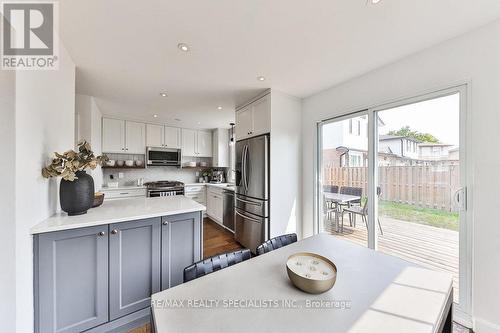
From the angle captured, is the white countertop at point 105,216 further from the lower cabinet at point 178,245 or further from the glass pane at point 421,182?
the glass pane at point 421,182

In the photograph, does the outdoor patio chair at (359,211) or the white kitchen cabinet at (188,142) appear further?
the white kitchen cabinet at (188,142)

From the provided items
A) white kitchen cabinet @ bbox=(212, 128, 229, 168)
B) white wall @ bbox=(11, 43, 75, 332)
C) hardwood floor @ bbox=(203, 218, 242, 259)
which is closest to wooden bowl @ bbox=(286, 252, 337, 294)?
white wall @ bbox=(11, 43, 75, 332)

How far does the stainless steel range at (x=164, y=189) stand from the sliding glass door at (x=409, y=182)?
3399 millimetres

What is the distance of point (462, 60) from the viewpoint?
5.41 ft

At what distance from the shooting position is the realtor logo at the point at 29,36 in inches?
42.2

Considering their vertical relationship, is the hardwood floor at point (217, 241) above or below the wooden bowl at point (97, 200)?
below

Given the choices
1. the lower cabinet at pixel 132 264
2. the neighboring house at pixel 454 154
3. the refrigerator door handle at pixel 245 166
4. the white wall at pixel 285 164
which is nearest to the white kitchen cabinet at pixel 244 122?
the refrigerator door handle at pixel 245 166

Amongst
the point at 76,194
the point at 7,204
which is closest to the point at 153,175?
the point at 76,194

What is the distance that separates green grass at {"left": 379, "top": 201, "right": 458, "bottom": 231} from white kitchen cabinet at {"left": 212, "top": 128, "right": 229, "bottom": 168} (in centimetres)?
380

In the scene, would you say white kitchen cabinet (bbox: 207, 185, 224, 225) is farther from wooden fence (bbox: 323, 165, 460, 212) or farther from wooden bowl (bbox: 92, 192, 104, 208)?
wooden fence (bbox: 323, 165, 460, 212)

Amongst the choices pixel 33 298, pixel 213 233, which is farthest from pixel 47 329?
pixel 213 233

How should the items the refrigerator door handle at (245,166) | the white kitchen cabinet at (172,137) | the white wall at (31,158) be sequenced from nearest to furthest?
the white wall at (31,158) → the refrigerator door handle at (245,166) → the white kitchen cabinet at (172,137)

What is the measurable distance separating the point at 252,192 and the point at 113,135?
333 cm

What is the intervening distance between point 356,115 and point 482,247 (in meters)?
1.69
